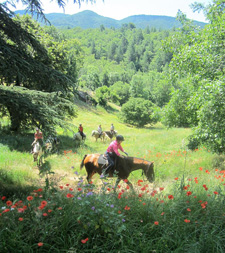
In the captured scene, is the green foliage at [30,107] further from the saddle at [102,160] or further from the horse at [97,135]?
the horse at [97,135]

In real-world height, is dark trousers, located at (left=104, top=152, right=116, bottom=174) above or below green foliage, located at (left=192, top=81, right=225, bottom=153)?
below

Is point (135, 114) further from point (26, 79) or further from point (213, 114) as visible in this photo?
point (26, 79)

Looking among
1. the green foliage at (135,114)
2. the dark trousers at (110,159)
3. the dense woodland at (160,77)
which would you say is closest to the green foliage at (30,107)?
the dense woodland at (160,77)

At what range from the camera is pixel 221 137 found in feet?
27.2

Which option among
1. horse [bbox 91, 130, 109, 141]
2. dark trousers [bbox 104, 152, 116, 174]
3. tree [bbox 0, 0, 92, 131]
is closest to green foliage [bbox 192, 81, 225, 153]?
dark trousers [bbox 104, 152, 116, 174]

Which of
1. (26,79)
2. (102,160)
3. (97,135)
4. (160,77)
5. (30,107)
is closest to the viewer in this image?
(30,107)

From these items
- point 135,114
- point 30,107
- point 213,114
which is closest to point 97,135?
point 213,114

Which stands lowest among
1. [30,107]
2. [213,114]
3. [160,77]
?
[213,114]

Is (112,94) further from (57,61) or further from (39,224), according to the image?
(39,224)

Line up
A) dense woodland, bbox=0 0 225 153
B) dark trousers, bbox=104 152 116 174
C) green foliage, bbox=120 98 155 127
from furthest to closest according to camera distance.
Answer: green foliage, bbox=120 98 155 127
dark trousers, bbox=104 152 116 174
dense woodland, bbox=0 0 225 153

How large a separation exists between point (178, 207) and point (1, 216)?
2.82 meters

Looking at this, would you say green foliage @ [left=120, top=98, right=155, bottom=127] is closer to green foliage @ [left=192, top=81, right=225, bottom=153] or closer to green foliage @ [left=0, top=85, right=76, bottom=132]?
green foliage @ [left=192, top=81, right=225, bottom=153]

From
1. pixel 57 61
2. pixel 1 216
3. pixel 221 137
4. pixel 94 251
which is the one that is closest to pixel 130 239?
pixel 94 251

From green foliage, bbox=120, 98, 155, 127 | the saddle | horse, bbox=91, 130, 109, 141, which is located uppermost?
the saddle
